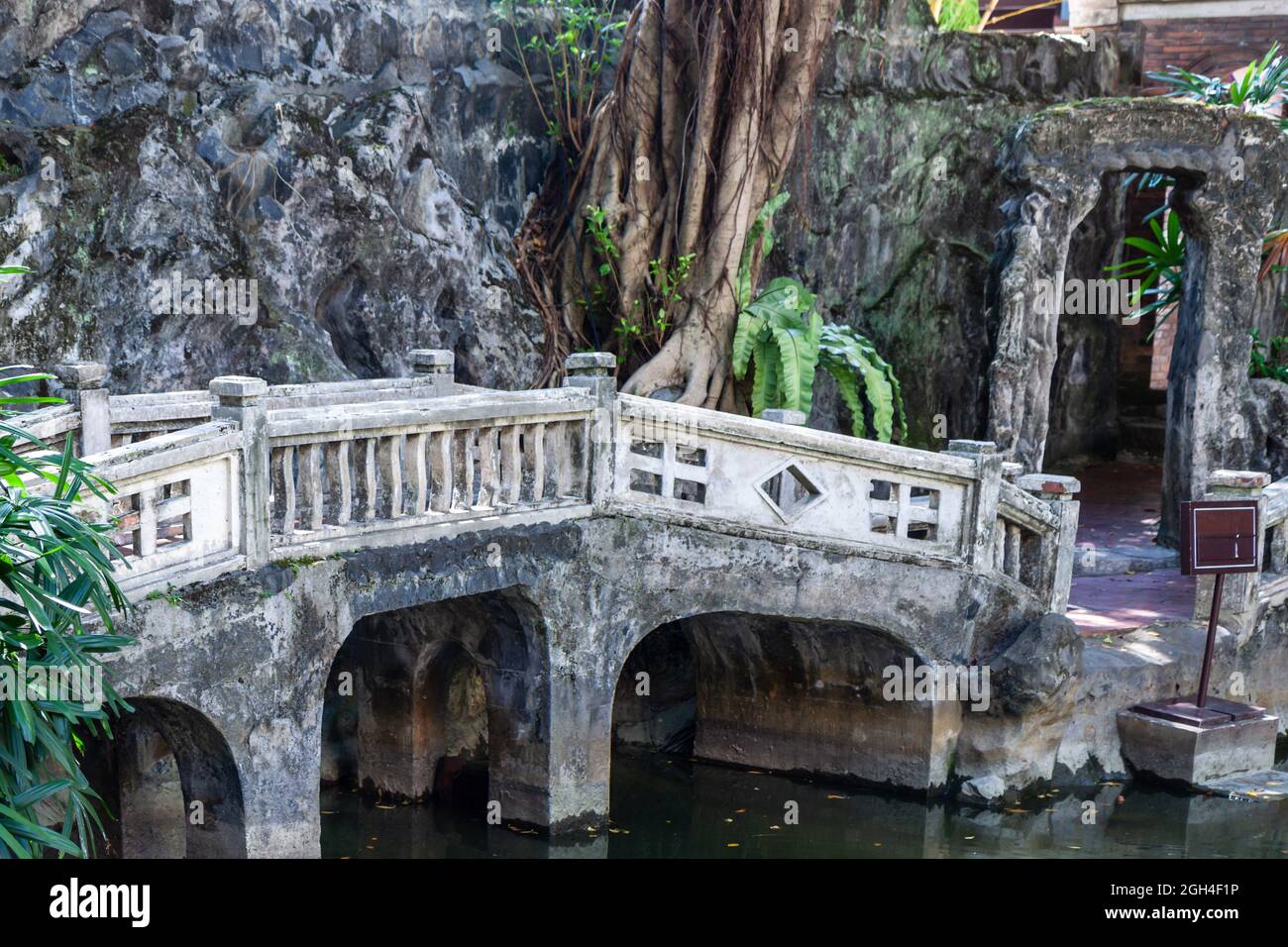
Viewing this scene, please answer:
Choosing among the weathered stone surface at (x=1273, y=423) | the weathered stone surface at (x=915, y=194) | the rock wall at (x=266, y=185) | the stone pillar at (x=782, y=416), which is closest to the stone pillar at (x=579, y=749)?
the stone pillar at (x=782, y=416)

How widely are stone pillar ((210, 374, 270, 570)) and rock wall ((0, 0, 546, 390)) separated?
392cm

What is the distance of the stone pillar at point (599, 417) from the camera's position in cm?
1040

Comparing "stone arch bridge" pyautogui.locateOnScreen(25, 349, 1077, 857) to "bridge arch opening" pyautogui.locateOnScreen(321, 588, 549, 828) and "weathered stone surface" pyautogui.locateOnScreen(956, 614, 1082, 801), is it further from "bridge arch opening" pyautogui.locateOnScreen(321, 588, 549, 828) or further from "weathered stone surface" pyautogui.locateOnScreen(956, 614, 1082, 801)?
"weathered stone surface" pyautogui.locateOnScreen(956, 614, 1082, 801)

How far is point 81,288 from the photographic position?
39.8 ft

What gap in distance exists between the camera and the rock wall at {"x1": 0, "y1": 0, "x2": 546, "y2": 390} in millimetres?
12141

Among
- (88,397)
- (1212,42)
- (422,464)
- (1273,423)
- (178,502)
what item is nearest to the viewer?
(178,502)

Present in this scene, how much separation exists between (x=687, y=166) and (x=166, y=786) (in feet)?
23.7

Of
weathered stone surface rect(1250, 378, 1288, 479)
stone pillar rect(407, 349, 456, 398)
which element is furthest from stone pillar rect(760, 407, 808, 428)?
weathered stone surface rect(1250, 378, 1288, 479)

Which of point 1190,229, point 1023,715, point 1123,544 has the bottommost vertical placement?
point 1023,715

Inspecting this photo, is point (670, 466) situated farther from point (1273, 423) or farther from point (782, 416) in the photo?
point (1273, 423)

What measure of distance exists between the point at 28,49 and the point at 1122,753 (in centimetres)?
943

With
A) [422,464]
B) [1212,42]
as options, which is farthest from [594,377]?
[1212,42]

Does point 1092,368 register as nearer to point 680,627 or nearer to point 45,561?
point 680,627

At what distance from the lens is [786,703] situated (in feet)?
41.4
